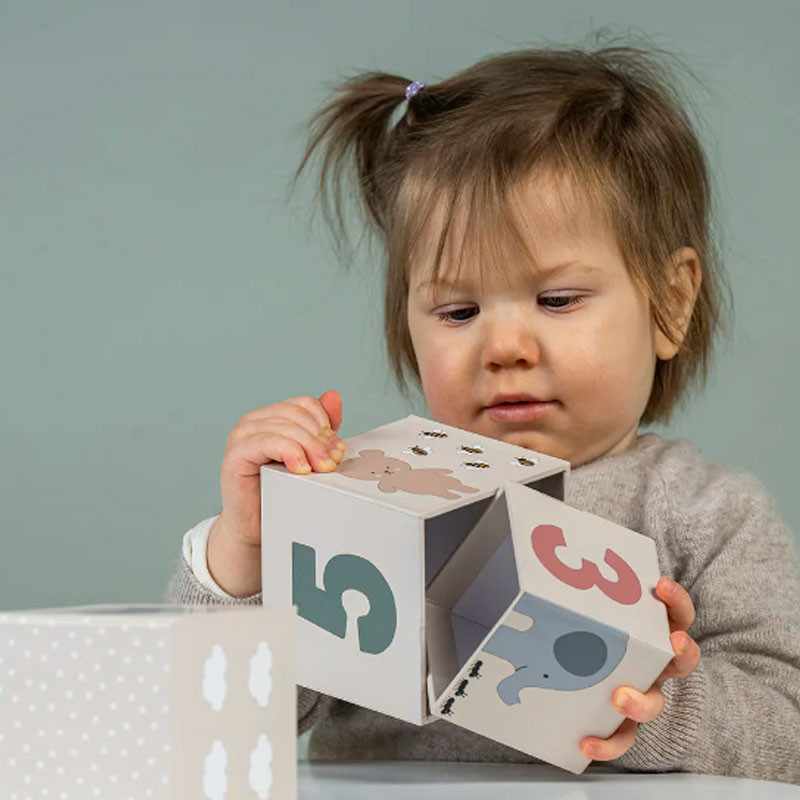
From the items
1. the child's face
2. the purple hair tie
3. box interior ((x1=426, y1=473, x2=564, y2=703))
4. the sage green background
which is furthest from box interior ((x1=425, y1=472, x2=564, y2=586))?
the sage green background

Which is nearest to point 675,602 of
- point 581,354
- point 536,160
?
point 581,354

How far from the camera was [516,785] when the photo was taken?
80 cm

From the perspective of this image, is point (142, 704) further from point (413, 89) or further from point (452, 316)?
point (413, 89)

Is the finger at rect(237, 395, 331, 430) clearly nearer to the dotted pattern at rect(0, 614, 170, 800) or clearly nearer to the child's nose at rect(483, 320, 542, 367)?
the child's nose at rect(483, 320, 542, 367)

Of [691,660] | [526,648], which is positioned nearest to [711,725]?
[691,660]

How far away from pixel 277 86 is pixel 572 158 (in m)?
0.92

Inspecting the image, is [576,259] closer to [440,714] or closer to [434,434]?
[434,434]

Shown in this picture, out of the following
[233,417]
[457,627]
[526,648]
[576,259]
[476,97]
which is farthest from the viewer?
[233,417]

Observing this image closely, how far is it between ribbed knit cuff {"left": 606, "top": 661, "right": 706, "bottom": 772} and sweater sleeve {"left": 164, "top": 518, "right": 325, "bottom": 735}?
0.99ft

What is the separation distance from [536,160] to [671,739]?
20.3 inches

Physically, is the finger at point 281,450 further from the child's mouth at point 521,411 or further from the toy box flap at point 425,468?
the child's mouth at point 521,411

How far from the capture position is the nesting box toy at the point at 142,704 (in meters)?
0.49

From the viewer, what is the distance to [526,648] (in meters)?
0.68

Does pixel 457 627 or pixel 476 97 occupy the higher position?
pixel 476 97
